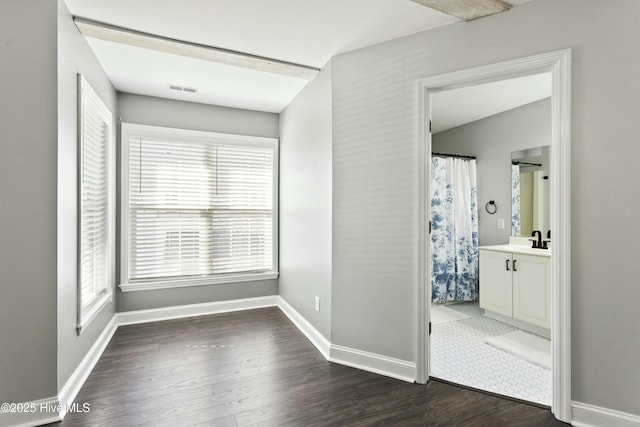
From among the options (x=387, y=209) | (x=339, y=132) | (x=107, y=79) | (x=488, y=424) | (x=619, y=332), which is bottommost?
(x=488, y=424)

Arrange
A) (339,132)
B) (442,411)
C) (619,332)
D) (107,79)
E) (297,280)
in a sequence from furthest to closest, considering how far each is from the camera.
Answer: (297,280) → (107,79) → (339,132) → (442,411) → (619,332)

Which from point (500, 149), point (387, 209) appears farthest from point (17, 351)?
point (500, 149)

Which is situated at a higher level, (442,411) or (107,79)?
(107,79)

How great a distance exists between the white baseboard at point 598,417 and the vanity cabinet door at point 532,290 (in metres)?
1.38

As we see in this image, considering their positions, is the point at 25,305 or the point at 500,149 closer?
the point at 25,305

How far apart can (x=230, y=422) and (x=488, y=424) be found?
58.6 inches

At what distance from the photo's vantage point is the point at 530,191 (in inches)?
149

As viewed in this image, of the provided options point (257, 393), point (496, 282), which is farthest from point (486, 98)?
point (257, 393)

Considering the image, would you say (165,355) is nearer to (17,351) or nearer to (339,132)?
(17,351)

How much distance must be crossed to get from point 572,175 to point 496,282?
207 centimetres

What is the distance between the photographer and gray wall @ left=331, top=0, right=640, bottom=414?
167cm

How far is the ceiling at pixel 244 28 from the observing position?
1.96 m

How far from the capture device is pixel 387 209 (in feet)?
7.68

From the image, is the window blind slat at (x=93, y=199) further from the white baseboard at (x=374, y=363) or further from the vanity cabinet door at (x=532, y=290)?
the vanity cabinet door at (x=532, y=290)
